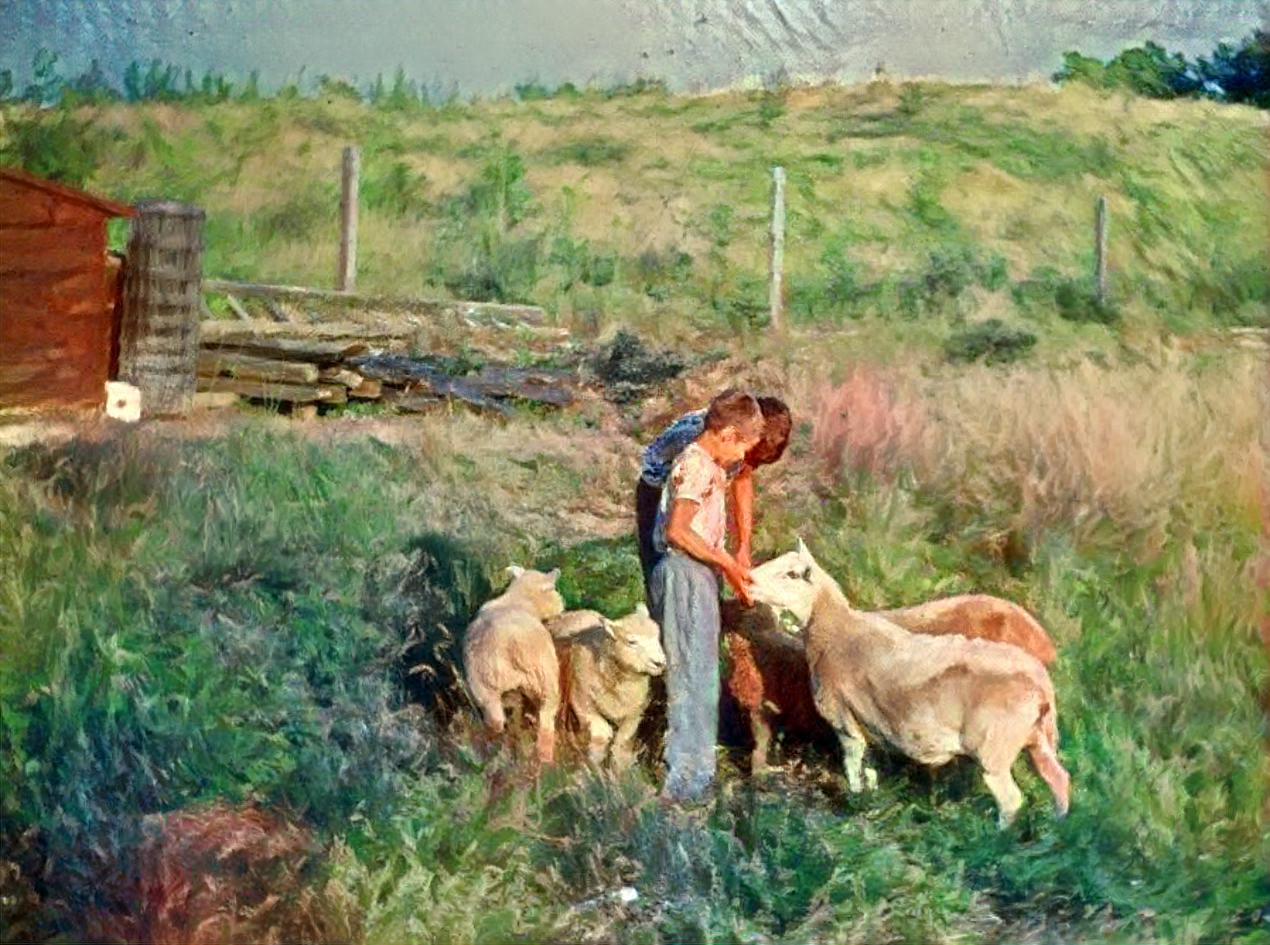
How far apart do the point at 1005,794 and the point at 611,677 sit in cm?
141

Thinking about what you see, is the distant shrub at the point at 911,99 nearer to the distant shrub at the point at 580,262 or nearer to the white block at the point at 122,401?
the distant shrub at the point at 580,262

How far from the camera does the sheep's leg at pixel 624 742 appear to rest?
6293 millimetres

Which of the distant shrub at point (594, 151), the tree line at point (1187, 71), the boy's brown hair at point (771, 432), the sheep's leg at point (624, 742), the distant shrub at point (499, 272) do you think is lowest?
the sheep's leg at point (624, 742)

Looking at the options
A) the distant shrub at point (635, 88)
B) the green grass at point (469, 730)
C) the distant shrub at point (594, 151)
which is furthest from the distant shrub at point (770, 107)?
the green grass at point (469, 730)

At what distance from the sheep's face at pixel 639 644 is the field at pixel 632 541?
42 centimetres

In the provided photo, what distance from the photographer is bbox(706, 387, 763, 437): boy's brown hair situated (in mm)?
5859

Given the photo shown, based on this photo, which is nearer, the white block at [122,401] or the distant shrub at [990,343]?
the white block at [122,401]

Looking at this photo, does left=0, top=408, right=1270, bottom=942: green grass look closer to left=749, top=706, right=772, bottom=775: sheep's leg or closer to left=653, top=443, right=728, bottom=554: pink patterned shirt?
left=749, top=706, right=772, bottom=775: sheep's leg

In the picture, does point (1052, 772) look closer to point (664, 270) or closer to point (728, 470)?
point (728, 470)

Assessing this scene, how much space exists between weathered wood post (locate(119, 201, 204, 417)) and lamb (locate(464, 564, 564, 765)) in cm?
189

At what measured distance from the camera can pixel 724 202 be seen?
8008 millimetres

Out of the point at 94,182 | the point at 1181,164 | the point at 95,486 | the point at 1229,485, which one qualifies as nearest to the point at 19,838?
the point at 95,486

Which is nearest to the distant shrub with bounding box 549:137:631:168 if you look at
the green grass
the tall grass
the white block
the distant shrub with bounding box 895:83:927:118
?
the tall grass

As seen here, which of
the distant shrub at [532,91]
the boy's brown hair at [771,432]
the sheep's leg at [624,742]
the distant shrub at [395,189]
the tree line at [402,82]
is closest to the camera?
the boy's brown hair at [771,432]
